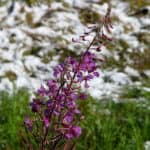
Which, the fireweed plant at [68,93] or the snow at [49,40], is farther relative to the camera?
the snow at [49,40]

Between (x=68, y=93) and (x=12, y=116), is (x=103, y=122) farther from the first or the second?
(x=68, y=93)

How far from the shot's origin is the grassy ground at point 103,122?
17.0 feet

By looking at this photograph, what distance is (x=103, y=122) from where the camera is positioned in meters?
5.77

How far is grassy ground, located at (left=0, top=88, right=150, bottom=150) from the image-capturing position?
5191 mm

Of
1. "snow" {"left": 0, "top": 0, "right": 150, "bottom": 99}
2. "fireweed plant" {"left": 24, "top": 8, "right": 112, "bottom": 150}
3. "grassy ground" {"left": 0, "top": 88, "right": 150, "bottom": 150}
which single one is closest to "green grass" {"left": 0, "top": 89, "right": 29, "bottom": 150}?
"grassy ground" {"left": 0, "top": 88, "right": 150, "bottom": 150}

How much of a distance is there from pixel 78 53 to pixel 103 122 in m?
2.71

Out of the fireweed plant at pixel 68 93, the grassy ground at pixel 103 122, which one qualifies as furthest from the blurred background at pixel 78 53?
the fireweed plant at pixel 68 93

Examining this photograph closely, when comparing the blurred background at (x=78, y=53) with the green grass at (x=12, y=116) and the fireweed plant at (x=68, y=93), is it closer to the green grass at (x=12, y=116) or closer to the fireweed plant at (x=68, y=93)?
the green grass at (x=12, y=116)

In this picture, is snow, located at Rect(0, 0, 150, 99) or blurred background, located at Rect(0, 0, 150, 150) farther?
snow, located at Rect(0, 0, 150, 99)

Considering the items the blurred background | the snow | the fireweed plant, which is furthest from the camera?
the snow

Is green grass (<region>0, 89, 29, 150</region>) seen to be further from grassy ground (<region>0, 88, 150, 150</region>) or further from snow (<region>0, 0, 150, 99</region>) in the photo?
snow (<region>0, 0, 150, 99</region>)

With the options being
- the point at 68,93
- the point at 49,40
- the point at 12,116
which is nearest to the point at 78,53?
the point at 49,40

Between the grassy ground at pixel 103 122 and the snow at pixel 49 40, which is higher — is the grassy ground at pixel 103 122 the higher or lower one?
the higher one

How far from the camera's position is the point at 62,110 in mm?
3184
